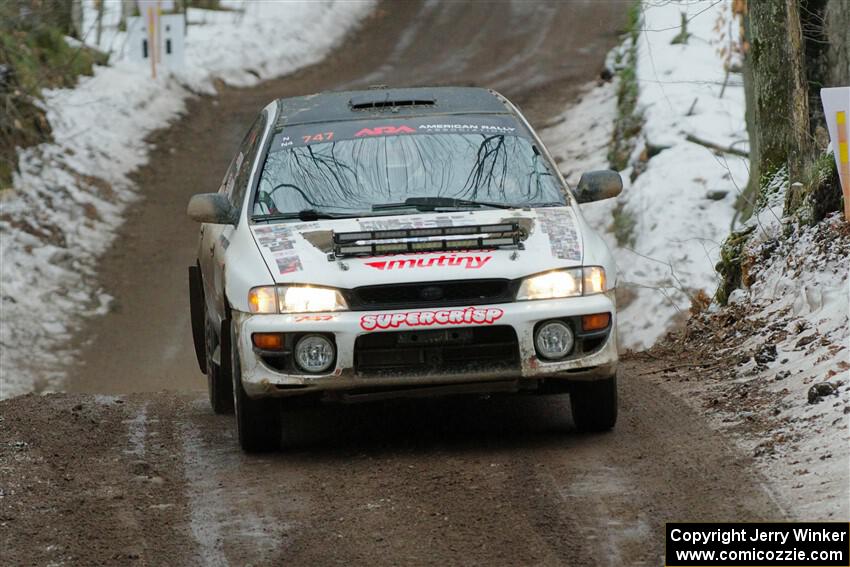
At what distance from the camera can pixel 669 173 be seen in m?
17.8

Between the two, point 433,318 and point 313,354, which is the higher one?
point 433,318

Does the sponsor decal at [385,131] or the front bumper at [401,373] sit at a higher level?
the sponsor decal at [385,131]

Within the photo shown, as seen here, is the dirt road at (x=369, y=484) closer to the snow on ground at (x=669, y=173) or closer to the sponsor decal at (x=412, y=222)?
the sponsor decal at (x=412, y=222)

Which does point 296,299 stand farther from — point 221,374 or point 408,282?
point 221,374

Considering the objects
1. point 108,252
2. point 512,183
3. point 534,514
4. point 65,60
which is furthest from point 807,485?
point 65,60

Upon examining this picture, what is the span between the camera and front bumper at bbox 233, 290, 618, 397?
6633mm

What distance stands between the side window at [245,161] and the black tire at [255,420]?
46.6 inches

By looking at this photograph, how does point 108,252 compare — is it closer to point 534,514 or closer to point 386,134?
point 386,134

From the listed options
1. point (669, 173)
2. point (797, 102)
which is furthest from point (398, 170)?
point (669, 173)

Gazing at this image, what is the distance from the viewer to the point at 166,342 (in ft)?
51.6

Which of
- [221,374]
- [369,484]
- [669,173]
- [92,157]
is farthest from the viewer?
[92,157]

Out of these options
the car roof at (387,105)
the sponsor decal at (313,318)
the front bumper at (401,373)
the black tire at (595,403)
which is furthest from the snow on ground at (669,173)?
the sponsor decal at (313,318)

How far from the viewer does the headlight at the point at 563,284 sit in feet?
22.1

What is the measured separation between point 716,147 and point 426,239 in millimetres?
12064
